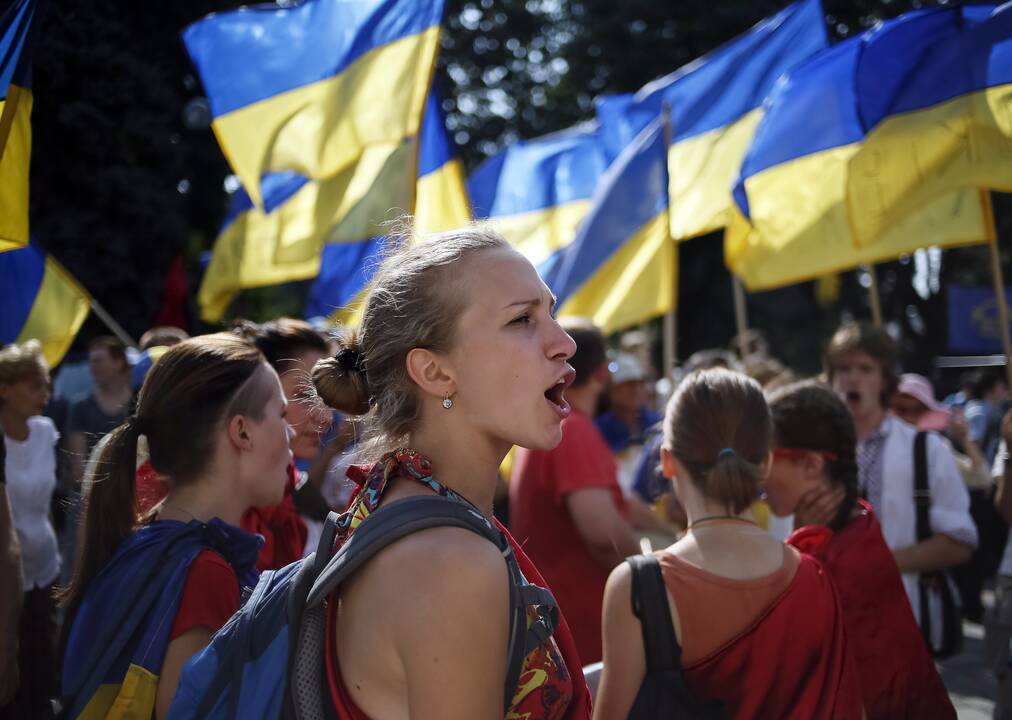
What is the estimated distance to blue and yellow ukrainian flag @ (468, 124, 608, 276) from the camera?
8398 mm

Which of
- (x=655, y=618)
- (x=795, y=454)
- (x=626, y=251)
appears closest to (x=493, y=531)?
(x=655, y=618)

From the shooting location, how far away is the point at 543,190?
8.65m

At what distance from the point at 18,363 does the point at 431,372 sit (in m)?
3.70

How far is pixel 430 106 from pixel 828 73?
7.76 feet

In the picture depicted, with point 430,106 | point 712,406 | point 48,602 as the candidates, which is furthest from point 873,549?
point 430,106

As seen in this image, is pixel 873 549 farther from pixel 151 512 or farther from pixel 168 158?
pixel 168 158

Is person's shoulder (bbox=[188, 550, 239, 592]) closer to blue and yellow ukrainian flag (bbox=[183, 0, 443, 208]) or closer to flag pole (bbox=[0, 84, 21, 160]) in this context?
flag pole (bbox=[0, 84, 21, 160])

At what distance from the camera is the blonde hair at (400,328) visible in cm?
168

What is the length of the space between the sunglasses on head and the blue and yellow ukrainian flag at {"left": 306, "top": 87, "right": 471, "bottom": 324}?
2855 mm

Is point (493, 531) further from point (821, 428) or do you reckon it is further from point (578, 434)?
point (578, 434)

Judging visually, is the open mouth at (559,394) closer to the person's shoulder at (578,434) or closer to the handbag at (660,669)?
the handbag at (660,669)

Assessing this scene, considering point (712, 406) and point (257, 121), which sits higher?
point (257, 121)

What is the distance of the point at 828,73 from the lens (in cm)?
559

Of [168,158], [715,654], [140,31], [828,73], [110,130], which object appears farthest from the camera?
[168,158]
